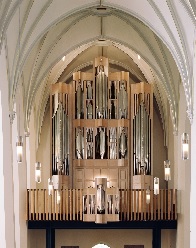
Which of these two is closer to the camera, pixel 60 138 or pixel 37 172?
pixel 37 172

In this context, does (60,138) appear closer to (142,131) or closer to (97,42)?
(142,131)

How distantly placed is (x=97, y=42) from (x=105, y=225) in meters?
7.27

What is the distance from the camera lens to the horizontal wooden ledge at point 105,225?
2891cm

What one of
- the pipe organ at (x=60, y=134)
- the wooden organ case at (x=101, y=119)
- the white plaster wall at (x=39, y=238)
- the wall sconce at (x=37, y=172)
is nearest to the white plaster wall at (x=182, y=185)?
the wooden organ case at (x=101, y=119)

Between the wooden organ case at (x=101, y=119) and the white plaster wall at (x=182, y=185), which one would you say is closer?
the white plaster wall at (x=182, y=185)

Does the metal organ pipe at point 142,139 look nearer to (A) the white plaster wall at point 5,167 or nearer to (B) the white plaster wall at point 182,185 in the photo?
(B) the white plaster wall at point 182,185

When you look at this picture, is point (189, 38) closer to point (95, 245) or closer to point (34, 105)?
point (34, 105)

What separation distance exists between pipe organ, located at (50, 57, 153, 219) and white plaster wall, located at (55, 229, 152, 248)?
2551mm

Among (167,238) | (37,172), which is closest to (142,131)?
(37,172)

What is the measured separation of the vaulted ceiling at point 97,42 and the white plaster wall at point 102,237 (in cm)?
468

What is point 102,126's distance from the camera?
29750 millimetres

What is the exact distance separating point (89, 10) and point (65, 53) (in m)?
2.29

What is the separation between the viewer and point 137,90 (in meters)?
29.9

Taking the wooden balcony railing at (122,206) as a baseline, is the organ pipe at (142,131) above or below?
above
